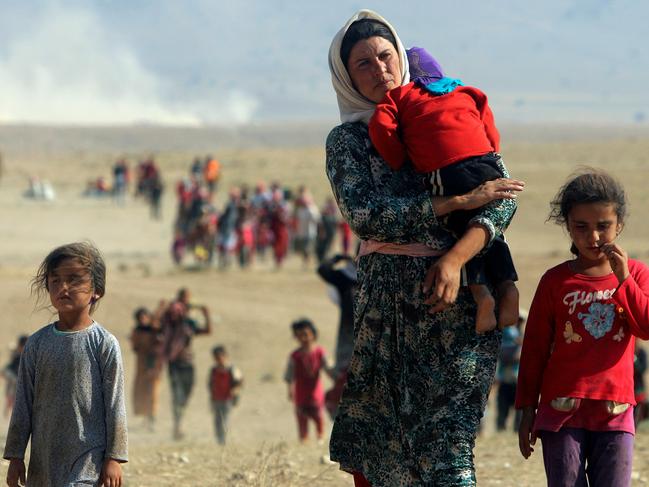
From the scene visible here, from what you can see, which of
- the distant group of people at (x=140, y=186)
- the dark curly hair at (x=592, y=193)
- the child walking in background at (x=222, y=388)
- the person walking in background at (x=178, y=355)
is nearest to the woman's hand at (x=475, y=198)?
the dark curly hair at (x=592, y=193)

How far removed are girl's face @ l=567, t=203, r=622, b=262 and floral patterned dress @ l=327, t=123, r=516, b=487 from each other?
0.29 m

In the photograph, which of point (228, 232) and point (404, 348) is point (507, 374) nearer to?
point (404, 348)

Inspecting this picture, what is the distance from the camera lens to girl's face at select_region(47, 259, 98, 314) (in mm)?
4199

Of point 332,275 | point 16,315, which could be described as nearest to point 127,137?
point 16,315

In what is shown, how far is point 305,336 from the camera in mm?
10031

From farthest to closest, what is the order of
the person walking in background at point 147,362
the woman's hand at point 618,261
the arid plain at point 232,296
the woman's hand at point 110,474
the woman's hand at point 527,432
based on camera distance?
the person walking in background at point 147,362, the arid plain at point 232,296, the woman's hand at point 527,432, the woman's hand at point 110,474, the woman's hand at point 618,261

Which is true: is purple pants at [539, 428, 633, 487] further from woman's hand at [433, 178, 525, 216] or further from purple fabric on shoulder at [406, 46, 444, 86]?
purple fabric on shoulder at [406, 46, 444, 86]

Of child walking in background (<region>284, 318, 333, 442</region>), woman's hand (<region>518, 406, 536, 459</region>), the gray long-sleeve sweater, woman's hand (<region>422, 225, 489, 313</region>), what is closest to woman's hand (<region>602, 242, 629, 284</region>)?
woman's hand (<region>422, 225, 489, 313</region>)

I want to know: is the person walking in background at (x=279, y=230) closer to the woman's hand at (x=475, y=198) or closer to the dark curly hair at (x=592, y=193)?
the dark curly hair at (x=592, y=193)

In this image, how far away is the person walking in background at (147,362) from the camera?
472 inches

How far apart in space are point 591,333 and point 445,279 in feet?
1.89

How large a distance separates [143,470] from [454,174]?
130 inches

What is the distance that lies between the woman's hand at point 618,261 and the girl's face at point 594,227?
10 cm

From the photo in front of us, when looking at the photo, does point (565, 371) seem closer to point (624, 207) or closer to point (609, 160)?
point (624, 207)
